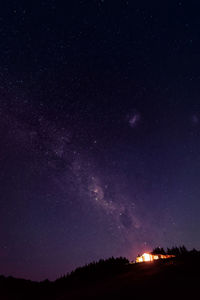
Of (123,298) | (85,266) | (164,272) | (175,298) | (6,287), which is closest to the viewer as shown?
(175,298)

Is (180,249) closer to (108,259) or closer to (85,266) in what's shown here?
(108,259)

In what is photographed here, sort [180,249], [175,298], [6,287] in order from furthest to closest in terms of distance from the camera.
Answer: [180,249] → [6,287] → [175,298]

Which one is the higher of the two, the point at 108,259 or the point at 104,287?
the point at 108,259

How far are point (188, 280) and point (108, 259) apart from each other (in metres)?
17.1

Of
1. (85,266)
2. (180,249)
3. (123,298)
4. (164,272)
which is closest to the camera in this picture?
(123,298)

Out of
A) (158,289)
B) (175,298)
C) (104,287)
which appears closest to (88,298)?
(104,287)

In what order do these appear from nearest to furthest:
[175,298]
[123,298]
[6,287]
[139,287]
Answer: [175,298], [123,298], [139,287], [6,287]

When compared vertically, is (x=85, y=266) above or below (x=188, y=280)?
above

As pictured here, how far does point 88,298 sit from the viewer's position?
1393cm

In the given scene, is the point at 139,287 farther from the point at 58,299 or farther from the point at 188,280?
the point at 58,299

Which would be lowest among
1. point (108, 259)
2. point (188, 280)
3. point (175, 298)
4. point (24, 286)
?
point (175, 298)

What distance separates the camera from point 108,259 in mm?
28438

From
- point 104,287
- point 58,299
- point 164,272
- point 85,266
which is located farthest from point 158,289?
point 85,266

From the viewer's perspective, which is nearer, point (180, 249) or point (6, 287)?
point (6, 287)
